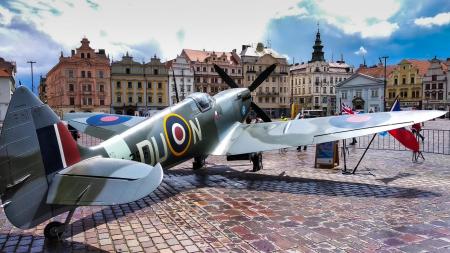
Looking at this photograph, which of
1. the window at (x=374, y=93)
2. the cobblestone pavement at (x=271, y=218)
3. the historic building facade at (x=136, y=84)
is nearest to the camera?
the cobblestone pavement at (x=271, y=218)

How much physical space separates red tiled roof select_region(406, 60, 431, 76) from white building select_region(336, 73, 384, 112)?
878 centimetres

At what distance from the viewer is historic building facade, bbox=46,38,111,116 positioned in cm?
7700

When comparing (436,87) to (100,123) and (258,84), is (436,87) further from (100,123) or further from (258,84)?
(100,123)

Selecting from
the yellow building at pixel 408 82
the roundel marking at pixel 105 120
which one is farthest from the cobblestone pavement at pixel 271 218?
the yellow building at pixel 408 82

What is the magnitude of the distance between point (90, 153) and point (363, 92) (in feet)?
319

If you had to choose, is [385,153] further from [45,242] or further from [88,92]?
[88,92]

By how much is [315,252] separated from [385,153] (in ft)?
47.0

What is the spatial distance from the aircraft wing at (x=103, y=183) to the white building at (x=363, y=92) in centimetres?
8967

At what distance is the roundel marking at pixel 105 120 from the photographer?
14255mm

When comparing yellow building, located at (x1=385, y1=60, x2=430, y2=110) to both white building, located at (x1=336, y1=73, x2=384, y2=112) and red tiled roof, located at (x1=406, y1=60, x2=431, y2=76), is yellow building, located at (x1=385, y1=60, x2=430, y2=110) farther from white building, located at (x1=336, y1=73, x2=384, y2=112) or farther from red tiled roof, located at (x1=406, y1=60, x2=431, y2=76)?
white building, located at (x1=336, y1=73, x2=384, y2=112)

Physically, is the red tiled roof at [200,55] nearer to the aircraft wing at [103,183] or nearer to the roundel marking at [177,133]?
the roundel marking at [177,133]

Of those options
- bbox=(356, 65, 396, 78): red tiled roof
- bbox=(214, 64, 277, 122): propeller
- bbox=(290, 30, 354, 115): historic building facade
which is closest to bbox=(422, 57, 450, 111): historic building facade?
bbox=(356, 65, 396, 78): red tiled roof

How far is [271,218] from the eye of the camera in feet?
24.3

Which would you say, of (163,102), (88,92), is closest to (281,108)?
(163,102)
